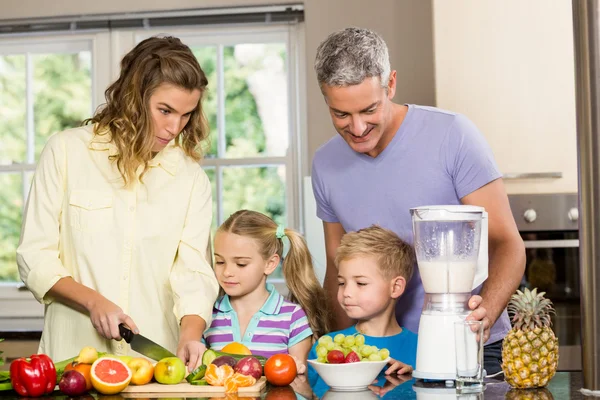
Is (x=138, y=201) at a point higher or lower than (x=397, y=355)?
higher

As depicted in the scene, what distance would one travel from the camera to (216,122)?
3.97 meters

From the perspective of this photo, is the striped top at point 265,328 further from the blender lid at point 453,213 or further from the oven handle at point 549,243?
the oven handle at point 549,243

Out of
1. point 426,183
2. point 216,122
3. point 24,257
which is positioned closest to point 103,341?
point 24,257

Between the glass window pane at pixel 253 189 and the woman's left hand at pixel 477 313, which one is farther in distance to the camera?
the glass window pane at pixel 253 189

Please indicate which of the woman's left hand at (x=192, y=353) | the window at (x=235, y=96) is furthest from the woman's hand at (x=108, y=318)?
the window at (x=235, y=96)

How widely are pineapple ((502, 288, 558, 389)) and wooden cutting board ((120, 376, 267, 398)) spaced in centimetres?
45

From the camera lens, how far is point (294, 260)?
2352 millimetres

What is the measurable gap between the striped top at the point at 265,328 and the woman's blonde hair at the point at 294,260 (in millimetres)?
54

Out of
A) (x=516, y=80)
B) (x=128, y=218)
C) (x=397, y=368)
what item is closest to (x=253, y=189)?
(x=516, y=80)

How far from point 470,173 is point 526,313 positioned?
538 millimetres

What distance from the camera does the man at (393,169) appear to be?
6.01ft

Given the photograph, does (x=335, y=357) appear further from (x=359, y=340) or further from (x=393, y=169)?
(x=393, y=169)

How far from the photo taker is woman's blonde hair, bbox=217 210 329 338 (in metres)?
2.27

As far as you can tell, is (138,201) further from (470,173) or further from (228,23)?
(228,23)
